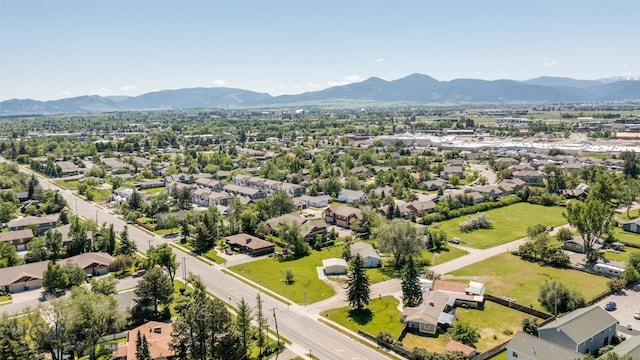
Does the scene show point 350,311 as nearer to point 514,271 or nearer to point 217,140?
point 514,271

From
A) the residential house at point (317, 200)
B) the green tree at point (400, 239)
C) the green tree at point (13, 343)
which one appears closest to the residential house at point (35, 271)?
the green tree at point (13, 343)

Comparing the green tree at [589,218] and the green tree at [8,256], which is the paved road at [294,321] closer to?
the green tree at [8,256]

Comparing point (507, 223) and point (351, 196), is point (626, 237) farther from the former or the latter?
point (351, 196)

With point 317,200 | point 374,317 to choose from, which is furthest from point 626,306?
point 317,200

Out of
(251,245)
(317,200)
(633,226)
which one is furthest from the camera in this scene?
(317,200)

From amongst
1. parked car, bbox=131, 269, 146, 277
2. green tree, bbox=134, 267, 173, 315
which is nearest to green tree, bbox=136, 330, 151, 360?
green tree, bbox=134, 267, 173, 315

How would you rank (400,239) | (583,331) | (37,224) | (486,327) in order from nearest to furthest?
(583,331) < (486,327) < (400,239) < (37,224)

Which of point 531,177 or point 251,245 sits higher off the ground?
point 251,245

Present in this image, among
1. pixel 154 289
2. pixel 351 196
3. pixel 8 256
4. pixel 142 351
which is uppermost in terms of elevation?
pixel 154 289
